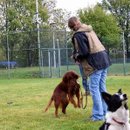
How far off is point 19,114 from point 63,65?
19303mm

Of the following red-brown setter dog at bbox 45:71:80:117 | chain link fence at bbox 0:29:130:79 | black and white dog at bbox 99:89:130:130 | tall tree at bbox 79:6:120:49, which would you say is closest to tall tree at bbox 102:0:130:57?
tall tree at bbox 79:6:120:49

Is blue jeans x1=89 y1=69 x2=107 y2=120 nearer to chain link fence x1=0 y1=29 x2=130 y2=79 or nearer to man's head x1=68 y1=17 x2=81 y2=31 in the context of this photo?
man's head x1=68 y1=17 x2=81 y2=31

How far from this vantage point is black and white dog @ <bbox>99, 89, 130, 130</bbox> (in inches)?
252

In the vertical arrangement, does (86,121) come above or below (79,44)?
below

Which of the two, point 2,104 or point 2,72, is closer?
point 2,104

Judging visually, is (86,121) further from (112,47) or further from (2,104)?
(112,47)

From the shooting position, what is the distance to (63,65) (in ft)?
97.9

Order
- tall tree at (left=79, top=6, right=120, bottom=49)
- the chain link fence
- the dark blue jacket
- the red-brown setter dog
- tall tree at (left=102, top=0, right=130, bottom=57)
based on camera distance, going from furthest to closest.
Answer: tall tree at (left=102, top=0, right=130, bottom=57) → tall tree at (left=79, top=6, right=120, bottom=49) → the chain link fence → the red-brown setter dog → the dark blue jacket

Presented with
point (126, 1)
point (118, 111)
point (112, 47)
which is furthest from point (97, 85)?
point (126, 1)

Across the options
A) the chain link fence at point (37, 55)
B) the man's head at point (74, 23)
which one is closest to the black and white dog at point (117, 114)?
the man's head at point (74, 23)

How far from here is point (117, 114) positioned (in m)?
6.48

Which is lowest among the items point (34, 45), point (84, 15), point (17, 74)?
point (17, 74)

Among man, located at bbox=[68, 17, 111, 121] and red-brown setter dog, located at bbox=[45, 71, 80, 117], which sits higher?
man, located at bbox=[68, 17, 111, 121]

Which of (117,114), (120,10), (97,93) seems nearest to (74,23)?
(97,93)
